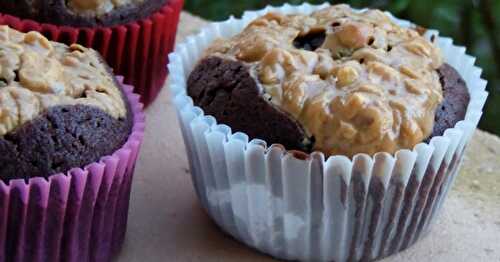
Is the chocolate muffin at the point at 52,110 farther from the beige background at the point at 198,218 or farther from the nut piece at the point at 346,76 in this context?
the nut piece at the point at 346,76

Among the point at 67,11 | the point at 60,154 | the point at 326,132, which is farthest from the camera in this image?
the point at 67,11

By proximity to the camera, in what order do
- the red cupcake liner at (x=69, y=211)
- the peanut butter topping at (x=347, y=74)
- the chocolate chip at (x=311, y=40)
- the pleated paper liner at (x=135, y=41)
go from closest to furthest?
1. the red cupcake liner at (x=69, y=211)
2. the peanut butter topping at (x=347, y=74)
3. the chocolate chip at (x=311, y=40)
4. the pleated paper liner at (x=135, y=41)

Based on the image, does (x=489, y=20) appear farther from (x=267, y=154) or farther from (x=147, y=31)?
(x=267, y=154)

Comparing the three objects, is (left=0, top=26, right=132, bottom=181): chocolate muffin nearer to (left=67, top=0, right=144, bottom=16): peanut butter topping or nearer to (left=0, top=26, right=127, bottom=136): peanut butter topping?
(left=0, top=26, right=127, bottom=136): peanut butter topping

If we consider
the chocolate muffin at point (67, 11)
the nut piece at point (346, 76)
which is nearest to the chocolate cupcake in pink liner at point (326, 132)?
the nut piece at point (346, 76)

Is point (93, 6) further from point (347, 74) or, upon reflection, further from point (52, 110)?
point (347, 74)

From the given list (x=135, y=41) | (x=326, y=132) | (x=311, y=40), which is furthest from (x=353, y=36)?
(x=135, y=41)
